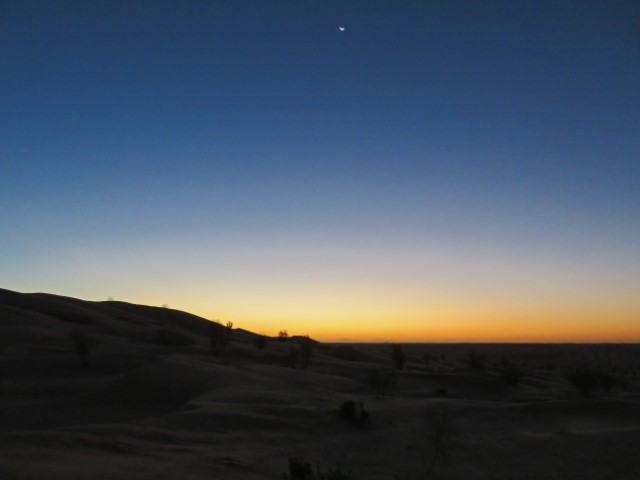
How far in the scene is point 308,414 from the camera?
14688mm

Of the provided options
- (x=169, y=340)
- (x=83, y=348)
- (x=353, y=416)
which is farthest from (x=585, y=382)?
(x=169, y=340)

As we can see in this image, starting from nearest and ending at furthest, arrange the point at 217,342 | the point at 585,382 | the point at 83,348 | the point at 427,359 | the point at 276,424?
the point at 276,424 < the point at 585,382 < the point at 83,348 < the point at 217,342 < the point at 427,359

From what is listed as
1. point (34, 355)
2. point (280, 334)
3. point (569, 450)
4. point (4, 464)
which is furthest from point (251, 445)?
point (280, 334)

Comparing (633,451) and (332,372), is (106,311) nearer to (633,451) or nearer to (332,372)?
(332,372)

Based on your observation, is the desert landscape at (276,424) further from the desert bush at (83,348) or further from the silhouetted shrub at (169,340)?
the silhouetted shrub at (169,340)

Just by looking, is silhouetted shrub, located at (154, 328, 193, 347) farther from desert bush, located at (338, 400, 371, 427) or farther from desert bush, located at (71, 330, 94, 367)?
desert bush, located at (338, 400, 371, 427)

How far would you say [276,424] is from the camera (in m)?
13.6

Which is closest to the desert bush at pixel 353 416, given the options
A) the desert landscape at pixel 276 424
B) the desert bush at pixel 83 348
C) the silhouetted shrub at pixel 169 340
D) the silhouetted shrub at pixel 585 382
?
the desert landscape at pixel 276 424

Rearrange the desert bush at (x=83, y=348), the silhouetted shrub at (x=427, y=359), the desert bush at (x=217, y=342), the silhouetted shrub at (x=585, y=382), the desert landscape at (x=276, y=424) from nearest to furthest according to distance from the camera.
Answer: the desert landscape at (x=276, y=424) < the silhouetted shrub at (x=585, y=382) < the desert bush at (x=83, y=348) < the desert bush at (x=217, y=342) < the silhouetted shrub at (x=427, y=359)

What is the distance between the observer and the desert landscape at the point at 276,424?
9.52 metres

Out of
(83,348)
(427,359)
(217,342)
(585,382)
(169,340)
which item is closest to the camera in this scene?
(585,382)

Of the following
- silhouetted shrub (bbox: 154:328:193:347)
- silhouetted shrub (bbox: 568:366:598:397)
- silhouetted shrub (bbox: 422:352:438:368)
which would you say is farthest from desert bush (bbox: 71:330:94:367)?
silhouetted shrub (bbox: 422:352:438:368)

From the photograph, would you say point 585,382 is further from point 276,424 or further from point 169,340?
point 169,340

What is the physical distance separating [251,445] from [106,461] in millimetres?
3287
